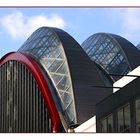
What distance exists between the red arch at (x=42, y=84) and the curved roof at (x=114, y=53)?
8363 mm

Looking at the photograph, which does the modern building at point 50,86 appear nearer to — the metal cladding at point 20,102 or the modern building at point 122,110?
the metal cladding at point 20,102

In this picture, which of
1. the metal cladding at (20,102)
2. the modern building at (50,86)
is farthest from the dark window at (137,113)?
the metal cladding at (20,102)

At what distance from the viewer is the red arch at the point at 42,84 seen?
49.1 metres

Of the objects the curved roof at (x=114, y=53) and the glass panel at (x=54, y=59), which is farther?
the curved roof at (x=114, y=53)

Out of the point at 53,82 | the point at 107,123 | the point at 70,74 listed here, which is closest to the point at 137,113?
the point at 107,123

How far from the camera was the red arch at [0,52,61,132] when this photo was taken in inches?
1933

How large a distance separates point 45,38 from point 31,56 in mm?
2573

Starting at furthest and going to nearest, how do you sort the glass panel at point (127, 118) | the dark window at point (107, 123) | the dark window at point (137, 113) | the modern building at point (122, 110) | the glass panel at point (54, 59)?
the glass panel at point (54, 59) → the dark window at point (107, 123) → the glass panel at point (127, 118) → the modern building at point (122, 110) → the dark window at point (137, 113)

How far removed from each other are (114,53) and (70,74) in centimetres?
968

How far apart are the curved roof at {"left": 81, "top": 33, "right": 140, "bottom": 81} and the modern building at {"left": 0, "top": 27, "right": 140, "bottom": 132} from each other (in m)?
0.11

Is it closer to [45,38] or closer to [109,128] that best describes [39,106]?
[45,38]

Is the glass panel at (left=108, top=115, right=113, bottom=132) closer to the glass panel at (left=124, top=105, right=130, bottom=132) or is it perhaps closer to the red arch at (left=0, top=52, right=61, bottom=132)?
the glass panel at (left=124, top=105, right=130, bottom=132)

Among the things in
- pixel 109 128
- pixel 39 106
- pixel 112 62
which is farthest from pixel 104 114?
pixel 112 62

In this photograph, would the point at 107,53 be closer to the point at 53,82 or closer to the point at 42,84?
the point at 53,82
